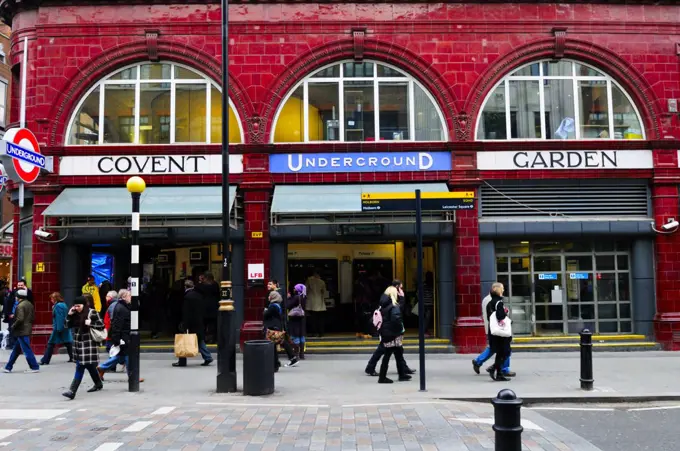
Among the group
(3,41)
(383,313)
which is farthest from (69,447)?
→ (3,41)

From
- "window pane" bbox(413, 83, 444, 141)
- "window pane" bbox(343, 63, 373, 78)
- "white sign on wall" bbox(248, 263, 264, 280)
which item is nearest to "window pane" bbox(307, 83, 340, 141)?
"window pane" bbox(343, 63, 373, 78)

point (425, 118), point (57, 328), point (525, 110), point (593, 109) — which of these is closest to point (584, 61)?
point (593, 109)

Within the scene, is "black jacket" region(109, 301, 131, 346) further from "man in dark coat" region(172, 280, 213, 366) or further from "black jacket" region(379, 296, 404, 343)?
"black jacket" region(379, 296, 404, 343)

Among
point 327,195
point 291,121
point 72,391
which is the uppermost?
point 291,121

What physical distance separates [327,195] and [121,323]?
5.84 m

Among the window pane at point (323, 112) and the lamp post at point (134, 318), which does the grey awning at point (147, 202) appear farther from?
the lamp post at point (134, 318)

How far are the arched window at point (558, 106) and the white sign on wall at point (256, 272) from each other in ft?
21.3

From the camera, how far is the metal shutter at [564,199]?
15703mm

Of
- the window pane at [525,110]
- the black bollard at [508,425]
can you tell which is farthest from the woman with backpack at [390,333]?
the window pane at [525,110]

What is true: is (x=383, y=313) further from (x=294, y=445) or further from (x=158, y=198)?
(x=158, y=198)

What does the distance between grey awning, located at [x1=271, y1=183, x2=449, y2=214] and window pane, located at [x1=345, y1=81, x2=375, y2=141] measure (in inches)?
54.8

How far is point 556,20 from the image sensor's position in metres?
15.9

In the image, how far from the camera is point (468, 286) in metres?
15.3

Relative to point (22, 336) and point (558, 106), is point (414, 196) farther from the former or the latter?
point (22, 336)
